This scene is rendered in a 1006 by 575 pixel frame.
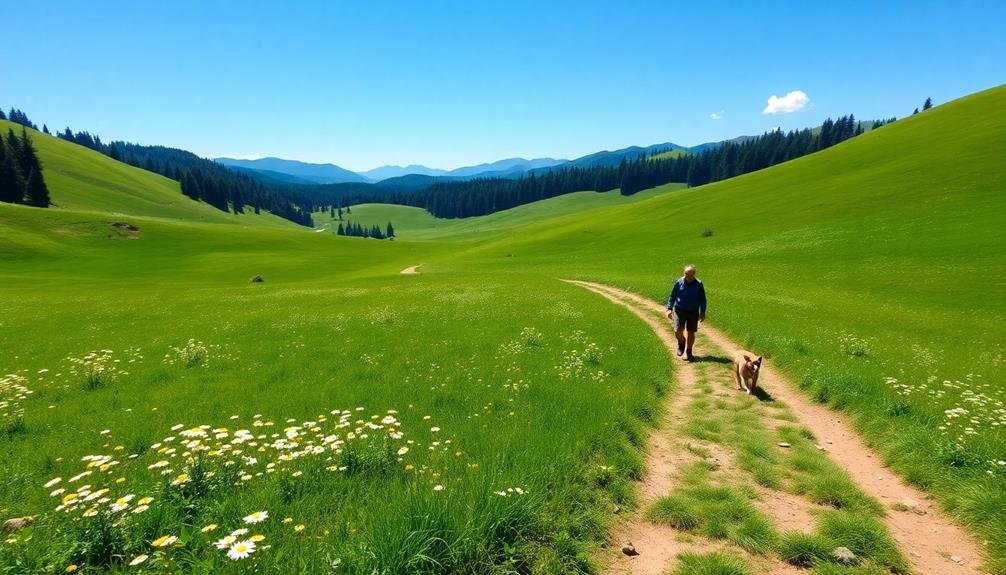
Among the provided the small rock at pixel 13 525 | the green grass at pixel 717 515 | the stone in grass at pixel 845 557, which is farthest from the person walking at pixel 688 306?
the small rock at pixel 13 525

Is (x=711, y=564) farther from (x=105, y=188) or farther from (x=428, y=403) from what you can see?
(x=105, y=188)

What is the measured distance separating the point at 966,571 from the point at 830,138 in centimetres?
23284

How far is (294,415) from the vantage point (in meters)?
10.1

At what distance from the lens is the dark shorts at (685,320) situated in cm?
1625

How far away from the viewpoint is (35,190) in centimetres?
9794

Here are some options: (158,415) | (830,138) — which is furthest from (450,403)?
(830,138)

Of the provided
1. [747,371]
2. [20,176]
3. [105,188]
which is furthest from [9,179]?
[747,371]

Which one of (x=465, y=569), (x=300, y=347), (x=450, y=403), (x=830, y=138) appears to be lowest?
(x=300, y=347)

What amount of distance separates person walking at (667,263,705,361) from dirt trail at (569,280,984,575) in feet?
13.1

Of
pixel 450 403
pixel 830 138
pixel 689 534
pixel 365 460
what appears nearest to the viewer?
pixel 689 534

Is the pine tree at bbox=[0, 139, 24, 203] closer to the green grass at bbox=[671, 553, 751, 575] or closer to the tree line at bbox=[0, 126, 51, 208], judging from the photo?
the tree line at bbox=[0, 126, 51, 208]

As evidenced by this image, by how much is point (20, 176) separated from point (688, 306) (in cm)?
13786

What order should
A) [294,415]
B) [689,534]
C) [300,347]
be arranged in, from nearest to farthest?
1. [689,534]
2. [294,415]
3. [300,347]

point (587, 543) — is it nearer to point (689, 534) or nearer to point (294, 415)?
point (689, 534)
